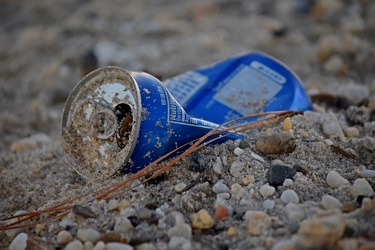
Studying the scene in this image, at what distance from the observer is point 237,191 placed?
5.33 ft

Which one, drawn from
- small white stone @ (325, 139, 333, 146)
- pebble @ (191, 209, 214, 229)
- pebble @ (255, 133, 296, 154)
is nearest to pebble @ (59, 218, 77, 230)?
pebble @ (191, 209, 214, 229)

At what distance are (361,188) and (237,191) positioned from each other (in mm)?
394

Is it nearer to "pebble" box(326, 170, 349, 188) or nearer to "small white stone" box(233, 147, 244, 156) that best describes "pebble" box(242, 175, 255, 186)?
"small white stone" box(233, 147, 244, 156)

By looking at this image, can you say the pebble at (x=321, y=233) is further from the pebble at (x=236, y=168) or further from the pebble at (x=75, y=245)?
the pebble at (x=75, y=245)

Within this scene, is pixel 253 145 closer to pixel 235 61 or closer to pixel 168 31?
pixel 235 61

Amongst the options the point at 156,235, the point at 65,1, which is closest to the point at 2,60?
the point at 65,1

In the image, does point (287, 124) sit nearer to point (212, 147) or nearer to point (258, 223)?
point (212, 147)

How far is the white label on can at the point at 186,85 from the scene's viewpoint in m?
2.16

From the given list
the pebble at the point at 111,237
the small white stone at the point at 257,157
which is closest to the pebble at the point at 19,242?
the pebble at the point at 111,237

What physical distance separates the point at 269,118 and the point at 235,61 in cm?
44

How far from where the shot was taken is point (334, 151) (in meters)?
1.84

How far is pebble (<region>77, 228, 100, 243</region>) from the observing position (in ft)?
4.82

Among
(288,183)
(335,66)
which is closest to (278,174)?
(288,183)

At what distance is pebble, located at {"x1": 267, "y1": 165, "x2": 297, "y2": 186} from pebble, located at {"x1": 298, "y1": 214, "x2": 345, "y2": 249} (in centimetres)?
37
